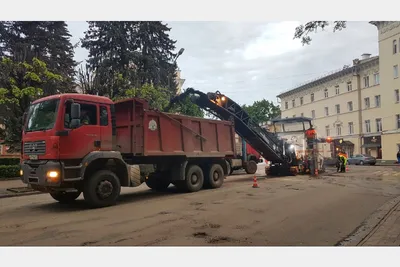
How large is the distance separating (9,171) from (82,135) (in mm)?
12052

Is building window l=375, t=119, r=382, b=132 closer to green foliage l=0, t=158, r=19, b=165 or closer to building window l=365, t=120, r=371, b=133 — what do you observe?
building window l=365, t=120, r=371, b=133

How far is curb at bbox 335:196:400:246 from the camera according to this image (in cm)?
595

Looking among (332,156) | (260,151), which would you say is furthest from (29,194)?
(332,156)

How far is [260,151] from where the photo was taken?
18484mm

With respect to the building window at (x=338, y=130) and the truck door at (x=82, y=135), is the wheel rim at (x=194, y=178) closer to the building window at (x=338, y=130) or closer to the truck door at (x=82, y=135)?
the truck door at (x=82, y=135)

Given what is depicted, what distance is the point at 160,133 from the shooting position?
1115 centimetres

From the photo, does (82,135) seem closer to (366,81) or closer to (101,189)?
(101,189)

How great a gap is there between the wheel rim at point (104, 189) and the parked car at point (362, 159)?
31.5m


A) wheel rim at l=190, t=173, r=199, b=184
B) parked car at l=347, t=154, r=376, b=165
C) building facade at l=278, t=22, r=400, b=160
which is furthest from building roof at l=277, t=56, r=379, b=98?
wheel rim at l=190, t=173, r=199, b=184

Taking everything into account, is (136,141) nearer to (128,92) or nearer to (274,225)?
(274,225)

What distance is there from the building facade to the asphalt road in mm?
12105

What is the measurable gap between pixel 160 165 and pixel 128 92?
684 cm

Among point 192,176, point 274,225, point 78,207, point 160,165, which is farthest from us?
point 192,176

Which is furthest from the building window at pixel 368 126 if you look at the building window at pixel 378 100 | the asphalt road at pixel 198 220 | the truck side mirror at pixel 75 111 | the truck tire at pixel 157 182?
the truck side mirror at pixel 75 111
